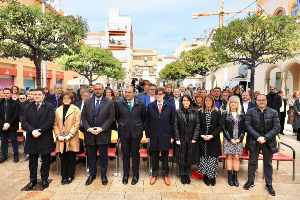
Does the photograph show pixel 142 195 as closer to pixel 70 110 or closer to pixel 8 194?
pixel 70 110

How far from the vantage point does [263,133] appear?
4277mm

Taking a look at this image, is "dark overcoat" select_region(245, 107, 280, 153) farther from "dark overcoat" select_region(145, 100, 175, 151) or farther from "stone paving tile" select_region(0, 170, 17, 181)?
"stone paving tile" select_region(0, 170, 17, 181)

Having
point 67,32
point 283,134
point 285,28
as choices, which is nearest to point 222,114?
point 283,134

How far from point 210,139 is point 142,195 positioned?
5.81 feet

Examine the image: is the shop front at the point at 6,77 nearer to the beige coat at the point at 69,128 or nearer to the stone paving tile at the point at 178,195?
the beige coat at the point at 69,128

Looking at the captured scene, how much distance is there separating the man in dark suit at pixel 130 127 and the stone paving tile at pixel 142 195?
0.43 meters

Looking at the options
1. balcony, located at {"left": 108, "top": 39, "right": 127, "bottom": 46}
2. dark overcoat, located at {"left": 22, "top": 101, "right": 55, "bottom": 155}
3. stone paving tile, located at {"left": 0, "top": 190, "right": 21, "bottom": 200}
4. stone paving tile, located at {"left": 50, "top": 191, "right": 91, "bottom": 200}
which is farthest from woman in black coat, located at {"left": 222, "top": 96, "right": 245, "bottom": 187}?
balcony, located at {"left": 108, "top": 39, "right": 127, "bottom": 46}

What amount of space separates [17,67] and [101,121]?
17563mm

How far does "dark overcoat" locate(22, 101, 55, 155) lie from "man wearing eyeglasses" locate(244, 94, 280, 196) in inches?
158

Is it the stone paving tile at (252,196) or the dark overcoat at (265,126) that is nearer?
the stone paving tile at (252,196)

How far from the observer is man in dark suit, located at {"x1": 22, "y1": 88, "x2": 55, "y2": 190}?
4.27 metres

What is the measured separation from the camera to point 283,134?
367 inches

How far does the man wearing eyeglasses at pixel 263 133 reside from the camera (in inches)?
165

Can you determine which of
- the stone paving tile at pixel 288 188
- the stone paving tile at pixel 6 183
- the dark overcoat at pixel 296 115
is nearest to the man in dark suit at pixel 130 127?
the stone paving tile at pixel 6 183
